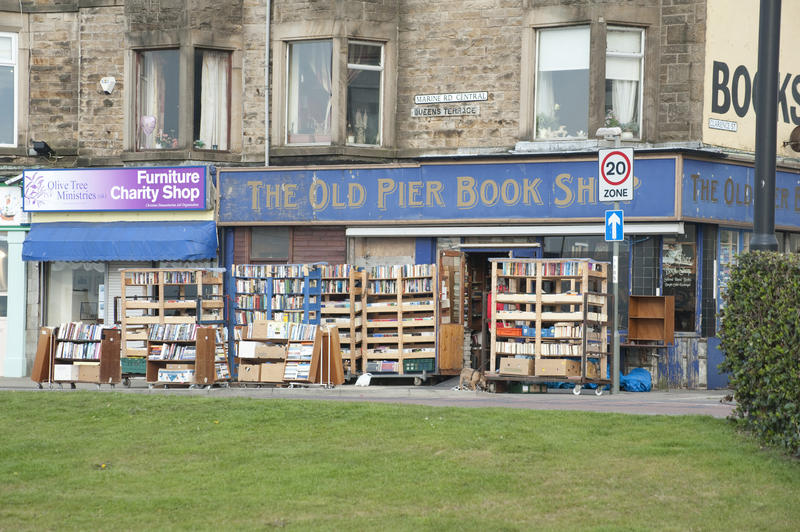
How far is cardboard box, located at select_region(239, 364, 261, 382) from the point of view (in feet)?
70.3

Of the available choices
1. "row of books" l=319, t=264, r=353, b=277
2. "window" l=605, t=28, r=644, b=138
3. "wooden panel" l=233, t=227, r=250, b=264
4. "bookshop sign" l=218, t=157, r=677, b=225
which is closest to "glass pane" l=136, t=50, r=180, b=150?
"bookshop sign" l=218, t=157, r=677, b=225

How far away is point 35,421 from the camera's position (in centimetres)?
1433

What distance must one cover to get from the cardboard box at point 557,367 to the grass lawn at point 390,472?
237 inches

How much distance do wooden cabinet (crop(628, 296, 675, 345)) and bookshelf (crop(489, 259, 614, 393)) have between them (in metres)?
1.93

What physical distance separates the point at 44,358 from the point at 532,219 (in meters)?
9.33

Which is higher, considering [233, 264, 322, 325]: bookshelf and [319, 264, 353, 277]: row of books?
[319, 264, 353, 277]: row of books

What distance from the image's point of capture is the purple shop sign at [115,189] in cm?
2519

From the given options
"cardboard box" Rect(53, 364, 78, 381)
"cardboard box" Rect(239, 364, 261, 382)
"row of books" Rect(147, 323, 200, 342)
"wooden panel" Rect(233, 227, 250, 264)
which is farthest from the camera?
"wooden panel" Rect(233, 227, 250, 264)

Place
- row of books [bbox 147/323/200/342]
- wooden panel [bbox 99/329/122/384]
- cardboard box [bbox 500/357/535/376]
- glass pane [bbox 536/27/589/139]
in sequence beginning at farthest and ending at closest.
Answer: glass pane [bbox 536/27/589/139] → wooden panel [bbox 99/329/122/384] → row of books [bbox 147/323/200/342] → cardboard box [bbox 500/357/535/376]

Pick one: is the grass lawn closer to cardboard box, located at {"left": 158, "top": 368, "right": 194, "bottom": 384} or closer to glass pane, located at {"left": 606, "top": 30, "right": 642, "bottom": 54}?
cardboard box, located at {"left": 158, "top": 368, "right": 194, "bottom": 384}

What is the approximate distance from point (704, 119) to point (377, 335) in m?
7.33

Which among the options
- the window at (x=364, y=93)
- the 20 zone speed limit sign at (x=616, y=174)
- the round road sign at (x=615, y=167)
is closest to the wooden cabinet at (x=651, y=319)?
the 20 zone speed limit sign at (x=616, y=174)

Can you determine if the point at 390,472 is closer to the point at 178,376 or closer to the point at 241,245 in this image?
the point at 178,376

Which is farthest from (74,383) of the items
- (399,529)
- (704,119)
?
(399,529)
